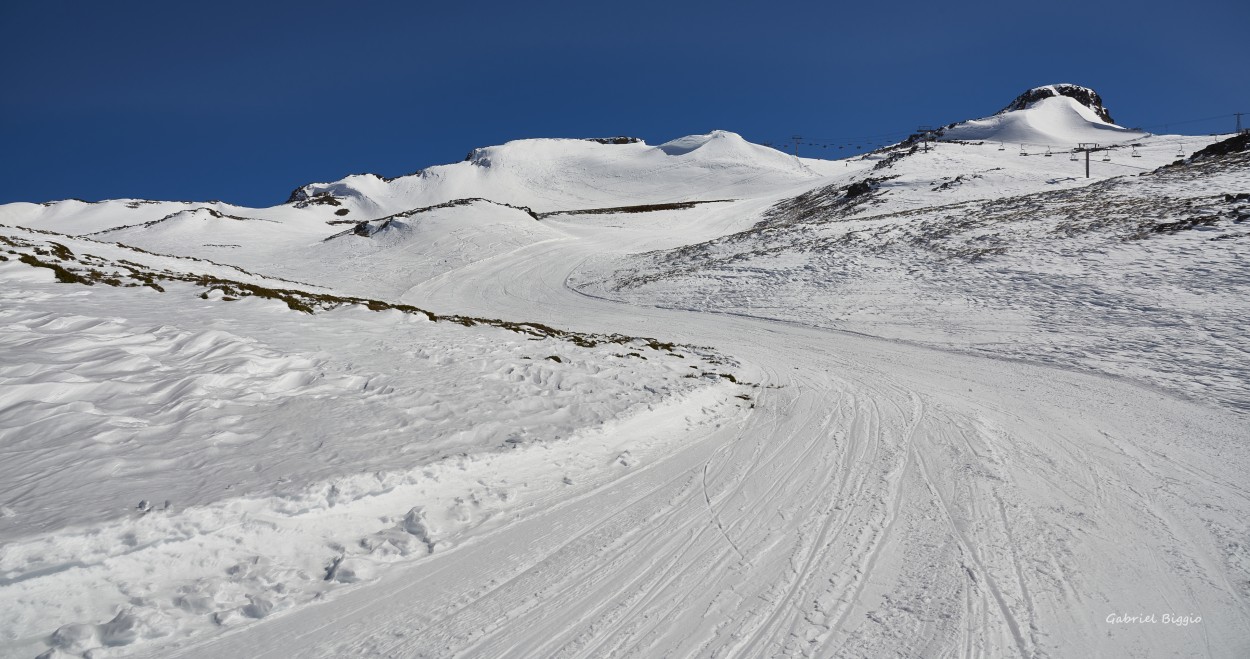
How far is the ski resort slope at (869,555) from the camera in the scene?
3.37 meters

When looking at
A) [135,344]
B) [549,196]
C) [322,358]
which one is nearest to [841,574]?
[322,358]

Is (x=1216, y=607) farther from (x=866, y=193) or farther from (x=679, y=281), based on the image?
(x=866, y=193)

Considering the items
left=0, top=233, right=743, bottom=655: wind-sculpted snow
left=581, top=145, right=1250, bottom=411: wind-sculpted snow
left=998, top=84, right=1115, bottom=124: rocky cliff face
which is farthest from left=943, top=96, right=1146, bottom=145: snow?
left=0, top=233, right=743, bottom=655: wind-sculpted snow

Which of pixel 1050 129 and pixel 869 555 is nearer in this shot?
pixel 869 555

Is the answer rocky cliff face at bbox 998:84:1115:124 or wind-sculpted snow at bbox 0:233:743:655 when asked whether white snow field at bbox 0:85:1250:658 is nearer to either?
wind-sculpted snow at bbox 0:233:743:655

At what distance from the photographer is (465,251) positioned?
109 ft

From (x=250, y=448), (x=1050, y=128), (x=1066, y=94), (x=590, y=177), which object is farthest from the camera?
(x=1066, y=94)

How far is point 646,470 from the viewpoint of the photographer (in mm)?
6055

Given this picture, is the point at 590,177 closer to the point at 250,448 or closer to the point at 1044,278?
the point at 1044,278

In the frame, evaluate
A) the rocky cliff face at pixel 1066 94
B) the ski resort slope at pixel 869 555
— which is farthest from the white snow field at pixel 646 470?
the rocky cliff face at pixel 1066 94

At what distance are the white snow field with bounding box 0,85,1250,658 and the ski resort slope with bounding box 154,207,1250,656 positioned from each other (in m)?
0.03

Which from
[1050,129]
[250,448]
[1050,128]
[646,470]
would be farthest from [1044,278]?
[1050,128]

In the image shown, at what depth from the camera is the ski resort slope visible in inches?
132

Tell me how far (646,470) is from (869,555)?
252 centimetres
